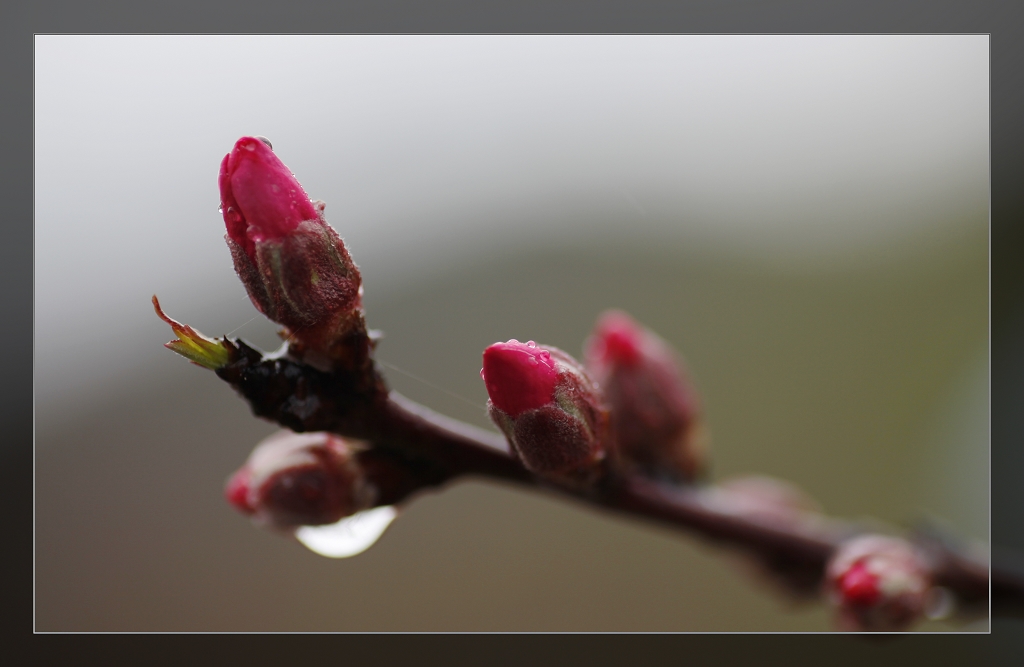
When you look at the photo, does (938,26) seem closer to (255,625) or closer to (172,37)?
(172,37)

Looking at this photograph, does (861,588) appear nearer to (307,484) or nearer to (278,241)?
(307,484)

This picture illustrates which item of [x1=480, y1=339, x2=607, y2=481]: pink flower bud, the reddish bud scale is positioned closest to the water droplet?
[x1=480, y1=339, x2=607, y2=481]: pink flower bud

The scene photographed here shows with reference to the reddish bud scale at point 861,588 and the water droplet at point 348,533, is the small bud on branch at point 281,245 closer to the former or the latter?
the water droplet at point 348,533

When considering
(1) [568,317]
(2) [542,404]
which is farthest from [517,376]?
(1) [568,317]

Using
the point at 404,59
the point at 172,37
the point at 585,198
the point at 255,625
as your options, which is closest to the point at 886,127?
the point at 585,198

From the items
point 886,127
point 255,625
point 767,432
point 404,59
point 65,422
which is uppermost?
point 886,127

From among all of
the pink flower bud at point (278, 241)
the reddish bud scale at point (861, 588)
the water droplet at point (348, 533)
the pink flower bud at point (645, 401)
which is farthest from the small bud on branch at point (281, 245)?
the reddish bud scale at point (861, 588)
